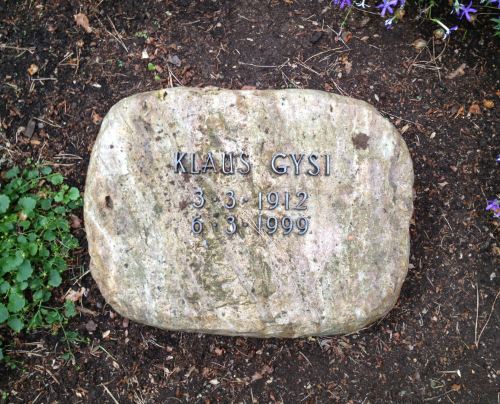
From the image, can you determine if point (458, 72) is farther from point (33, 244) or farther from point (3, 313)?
point (3, 313)

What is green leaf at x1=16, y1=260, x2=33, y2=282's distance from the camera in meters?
2.78

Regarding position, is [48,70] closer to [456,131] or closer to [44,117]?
[44,117]

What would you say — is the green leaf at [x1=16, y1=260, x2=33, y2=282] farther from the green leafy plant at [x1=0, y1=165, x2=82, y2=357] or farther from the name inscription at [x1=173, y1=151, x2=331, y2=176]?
the name inscription at [x1=173, y1=151, x2=331, y2=176]

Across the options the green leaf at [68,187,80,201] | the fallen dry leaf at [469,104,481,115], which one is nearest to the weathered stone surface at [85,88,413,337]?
the green leaf at [68,187,80,201]

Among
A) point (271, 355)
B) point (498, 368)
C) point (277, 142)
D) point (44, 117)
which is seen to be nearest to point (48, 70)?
point (44, 117)

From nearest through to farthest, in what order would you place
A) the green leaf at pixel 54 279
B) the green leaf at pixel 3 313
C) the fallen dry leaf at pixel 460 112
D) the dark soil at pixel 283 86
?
1. the green leaf at pixel 3 313
2. the green leaf at pixel 54 279
3. the dark soil at pixel 283 86
4. the fallen dry leaf at pixel 460 112

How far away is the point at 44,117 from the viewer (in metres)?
3.14

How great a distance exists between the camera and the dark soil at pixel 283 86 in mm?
2971

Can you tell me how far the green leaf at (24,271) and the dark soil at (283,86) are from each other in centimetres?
29

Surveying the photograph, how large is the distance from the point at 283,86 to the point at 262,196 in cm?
104

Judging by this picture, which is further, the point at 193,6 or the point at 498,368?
the point at 193,6

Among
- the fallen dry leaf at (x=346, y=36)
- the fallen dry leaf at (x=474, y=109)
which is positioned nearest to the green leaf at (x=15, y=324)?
the fallen dry leaf at (x=346, y=36)

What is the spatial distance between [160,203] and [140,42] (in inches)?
52.6

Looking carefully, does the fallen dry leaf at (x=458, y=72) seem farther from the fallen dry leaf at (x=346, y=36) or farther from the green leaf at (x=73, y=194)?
the green leaf at (x=73, y=194)
